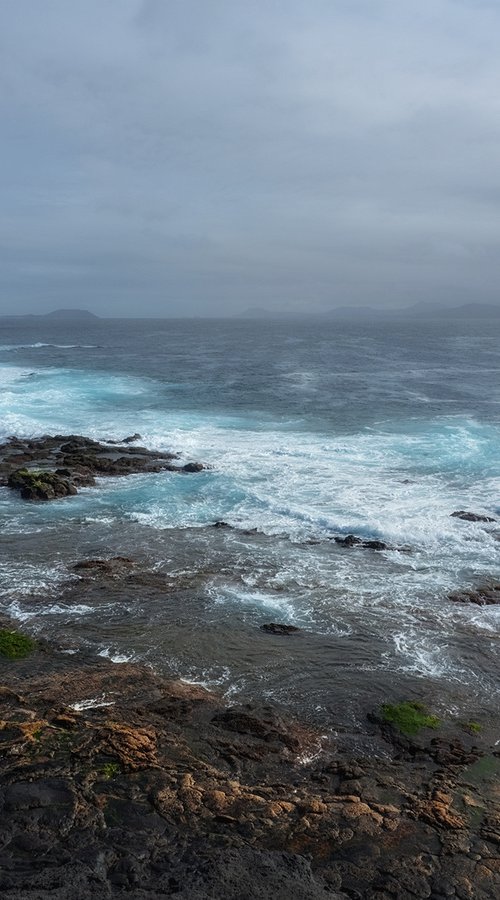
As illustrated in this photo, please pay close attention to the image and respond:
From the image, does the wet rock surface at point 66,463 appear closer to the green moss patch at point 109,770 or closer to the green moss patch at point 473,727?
the green moss patch at point 109,770

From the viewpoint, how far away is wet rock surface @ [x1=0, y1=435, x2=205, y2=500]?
30.3 m

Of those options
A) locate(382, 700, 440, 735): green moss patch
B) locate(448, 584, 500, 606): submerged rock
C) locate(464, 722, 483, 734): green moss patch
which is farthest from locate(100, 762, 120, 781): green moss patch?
locate(448, 584, 500, 606): submerged rock

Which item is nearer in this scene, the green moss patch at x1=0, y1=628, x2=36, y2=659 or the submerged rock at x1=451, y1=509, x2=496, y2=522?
the green moss patch at x1=0, y1=628, x2=36, y2=659

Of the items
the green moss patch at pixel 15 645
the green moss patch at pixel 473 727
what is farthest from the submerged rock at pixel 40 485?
the green moss patch at pixel 473 727

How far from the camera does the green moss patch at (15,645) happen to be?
640 inches

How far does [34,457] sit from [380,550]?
2201 centimetres

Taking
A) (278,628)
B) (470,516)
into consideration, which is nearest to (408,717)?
(278,628)

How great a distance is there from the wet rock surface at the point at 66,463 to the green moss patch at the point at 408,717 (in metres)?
19.7

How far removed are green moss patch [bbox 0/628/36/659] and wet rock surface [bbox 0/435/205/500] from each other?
42.6 feet

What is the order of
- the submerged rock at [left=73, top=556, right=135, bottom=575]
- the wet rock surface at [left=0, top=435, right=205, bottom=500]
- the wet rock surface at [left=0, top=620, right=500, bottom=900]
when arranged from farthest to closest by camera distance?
the wet rock surface at [left=0, top=435, right=205, bottom=500], the submerged rock at [left=73, top=556, right=135, bottom=575], the wet rock surface at [left=0, top=620, right=500, bottom=900]

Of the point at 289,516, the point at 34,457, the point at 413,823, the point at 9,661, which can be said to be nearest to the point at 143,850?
the point at 413,823

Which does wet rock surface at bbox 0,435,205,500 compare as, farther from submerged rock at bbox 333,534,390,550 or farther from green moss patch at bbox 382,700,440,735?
green moss patch at bbox 382,700,440,735

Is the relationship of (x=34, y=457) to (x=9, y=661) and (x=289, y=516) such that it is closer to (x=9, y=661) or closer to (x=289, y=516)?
(x=289, y=516)

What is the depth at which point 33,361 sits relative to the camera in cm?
9369
